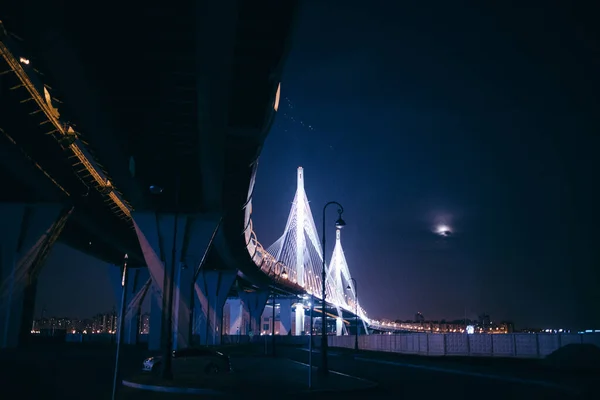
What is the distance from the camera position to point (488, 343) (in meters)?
50.6

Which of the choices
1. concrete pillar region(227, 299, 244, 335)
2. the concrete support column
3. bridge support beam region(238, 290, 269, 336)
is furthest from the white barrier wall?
concrete pillar region(227, 299, 244, 335)

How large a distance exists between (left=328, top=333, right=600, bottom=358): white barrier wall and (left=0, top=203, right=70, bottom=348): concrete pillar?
36.5 m

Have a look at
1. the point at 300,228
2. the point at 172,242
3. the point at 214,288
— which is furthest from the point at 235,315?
the point at 172,242

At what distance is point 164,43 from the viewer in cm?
1844

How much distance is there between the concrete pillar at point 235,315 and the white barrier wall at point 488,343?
90.8 m

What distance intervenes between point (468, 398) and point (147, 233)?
91.7 ft

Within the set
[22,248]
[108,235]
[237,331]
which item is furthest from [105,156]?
[237,331]

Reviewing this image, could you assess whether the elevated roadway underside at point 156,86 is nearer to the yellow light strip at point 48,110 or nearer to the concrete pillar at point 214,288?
the yellow light strip at point 48,110

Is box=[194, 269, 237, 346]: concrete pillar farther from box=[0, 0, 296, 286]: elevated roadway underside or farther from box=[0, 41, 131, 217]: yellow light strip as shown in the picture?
box=[0, 0, 296, 286]: elevated roadway underside

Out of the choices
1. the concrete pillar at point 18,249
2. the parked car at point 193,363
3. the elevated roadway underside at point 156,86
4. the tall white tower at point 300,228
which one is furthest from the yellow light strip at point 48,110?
the tall white tower at point 300,228

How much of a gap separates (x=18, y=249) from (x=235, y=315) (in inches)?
4764

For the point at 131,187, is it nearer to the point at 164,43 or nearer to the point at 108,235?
the point at 164,43

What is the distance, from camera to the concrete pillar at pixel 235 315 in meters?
157

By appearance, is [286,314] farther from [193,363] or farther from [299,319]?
[193,363]
